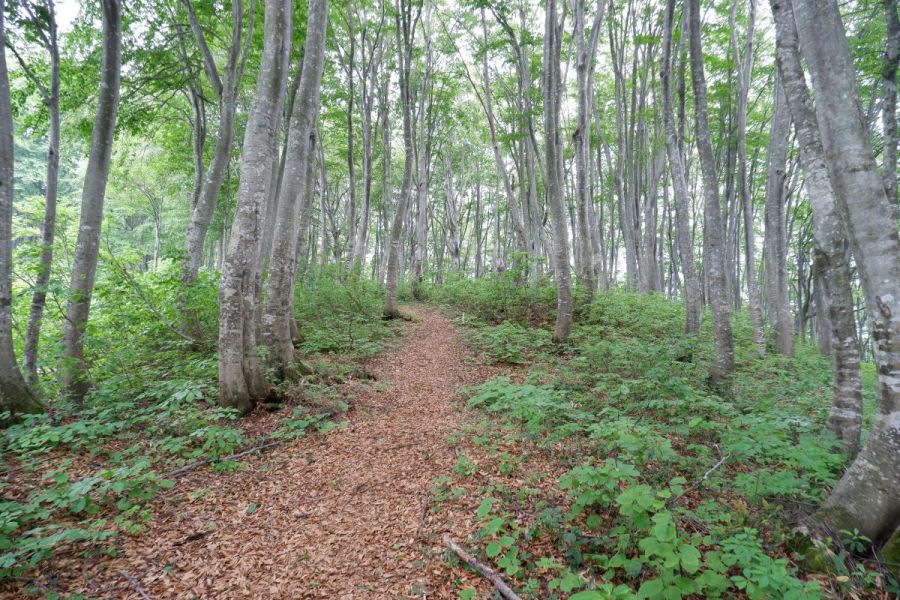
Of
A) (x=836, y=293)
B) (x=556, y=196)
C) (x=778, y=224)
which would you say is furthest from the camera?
(x=556, y=196)

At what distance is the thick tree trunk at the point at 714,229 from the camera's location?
6.02 metres

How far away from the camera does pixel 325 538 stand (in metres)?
3.11

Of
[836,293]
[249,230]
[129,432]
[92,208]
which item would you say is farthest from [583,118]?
[129,432]

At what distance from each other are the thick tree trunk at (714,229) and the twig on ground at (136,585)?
6990mm

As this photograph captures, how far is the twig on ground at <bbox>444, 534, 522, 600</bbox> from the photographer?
235cm

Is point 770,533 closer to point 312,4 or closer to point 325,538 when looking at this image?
point 325,538

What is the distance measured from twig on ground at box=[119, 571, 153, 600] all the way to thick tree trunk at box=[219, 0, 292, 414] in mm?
2537

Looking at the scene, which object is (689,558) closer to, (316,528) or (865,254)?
(865,254)

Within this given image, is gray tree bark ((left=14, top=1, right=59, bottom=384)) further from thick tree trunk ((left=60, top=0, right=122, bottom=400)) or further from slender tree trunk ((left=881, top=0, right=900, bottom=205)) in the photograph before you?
slender tree trunk ((left=881, top=0, right=900, bottom=205))

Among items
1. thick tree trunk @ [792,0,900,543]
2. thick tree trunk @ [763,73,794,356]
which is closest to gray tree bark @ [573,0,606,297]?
thick tree trunk @ [763,73,794,356]

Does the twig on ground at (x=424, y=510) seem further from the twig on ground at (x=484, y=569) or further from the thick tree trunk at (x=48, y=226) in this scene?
the thick tree trunk at (x=48, y=226)

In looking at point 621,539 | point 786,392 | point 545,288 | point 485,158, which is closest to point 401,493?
point 621,539

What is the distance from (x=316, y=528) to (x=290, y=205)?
4879 millimetres

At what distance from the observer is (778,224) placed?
8539 millimetres
